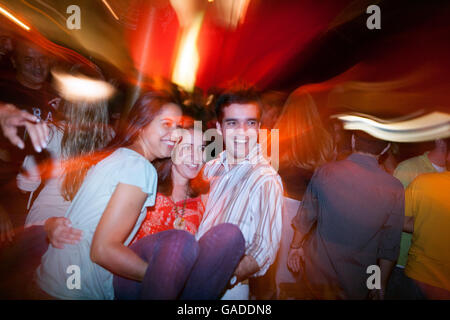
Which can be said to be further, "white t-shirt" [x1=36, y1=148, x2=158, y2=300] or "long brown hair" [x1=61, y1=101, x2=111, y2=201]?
"long brown hair" [x1=61, y1=101, x2=111, y2=201]

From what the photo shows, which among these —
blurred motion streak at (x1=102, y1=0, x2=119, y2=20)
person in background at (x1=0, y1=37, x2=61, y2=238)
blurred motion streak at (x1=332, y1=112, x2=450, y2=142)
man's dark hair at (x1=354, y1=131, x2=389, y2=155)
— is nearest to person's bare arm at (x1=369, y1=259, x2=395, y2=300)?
man's dark hair at (x1=354, y1=131, x2=389, y2=155)

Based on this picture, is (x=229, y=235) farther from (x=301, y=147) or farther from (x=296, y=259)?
(x=301, y=147)

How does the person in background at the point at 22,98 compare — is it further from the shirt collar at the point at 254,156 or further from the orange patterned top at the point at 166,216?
the shirt collar at the point at 254,156

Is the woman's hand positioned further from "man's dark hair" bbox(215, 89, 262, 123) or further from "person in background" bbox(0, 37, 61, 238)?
"man's dark hair" bbox(215, 89, 262, 123)

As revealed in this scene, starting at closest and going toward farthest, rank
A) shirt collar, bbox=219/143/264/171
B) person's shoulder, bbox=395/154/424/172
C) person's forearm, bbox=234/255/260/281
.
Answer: person's forearm, bbox=234/255/260/281, shirt collar, bbox=219/143/264/171, person's shoulder, bbox=395/154/424/172

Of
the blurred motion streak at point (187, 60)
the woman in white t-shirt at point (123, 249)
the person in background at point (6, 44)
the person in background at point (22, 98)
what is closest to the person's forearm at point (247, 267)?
the woman in white t-shirt at point (123, 249)

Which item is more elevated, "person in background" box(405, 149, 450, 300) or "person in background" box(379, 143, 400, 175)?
"person in background" box(379, 143, 400, 175)

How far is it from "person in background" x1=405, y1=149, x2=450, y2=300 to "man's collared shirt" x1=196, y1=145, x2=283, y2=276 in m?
1.19

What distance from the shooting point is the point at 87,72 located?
73.5 inches

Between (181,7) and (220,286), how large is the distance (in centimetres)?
284

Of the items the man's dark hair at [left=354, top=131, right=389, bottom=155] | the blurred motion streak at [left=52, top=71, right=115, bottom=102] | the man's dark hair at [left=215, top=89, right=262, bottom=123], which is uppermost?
the blurred motion streak at [left=52, top=71, right=115, bottom=102]

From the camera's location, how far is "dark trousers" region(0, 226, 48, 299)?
134cm

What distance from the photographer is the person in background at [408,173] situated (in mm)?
1808

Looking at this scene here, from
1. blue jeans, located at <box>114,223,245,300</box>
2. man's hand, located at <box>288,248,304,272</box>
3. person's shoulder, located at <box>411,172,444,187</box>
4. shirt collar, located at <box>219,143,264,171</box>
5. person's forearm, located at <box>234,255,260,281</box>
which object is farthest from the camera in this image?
man's hand, located at <box>288,248,304,272</box>
